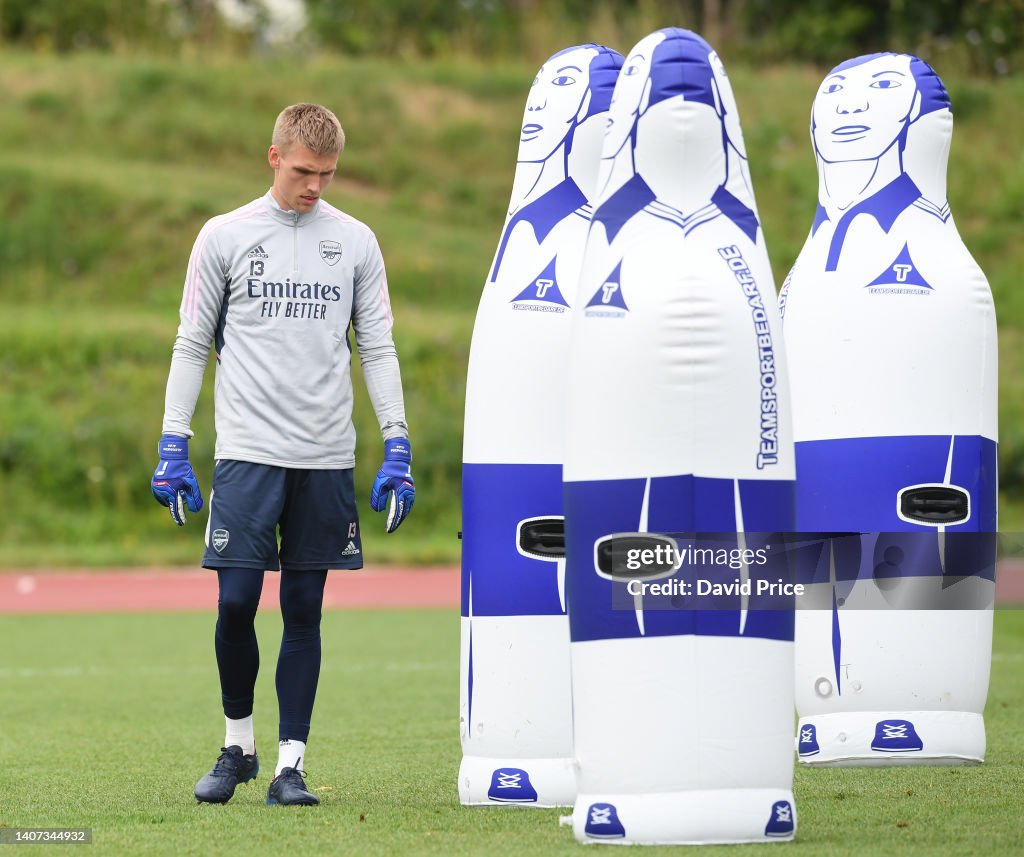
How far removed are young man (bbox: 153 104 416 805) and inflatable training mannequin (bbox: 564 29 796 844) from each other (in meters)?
1.27

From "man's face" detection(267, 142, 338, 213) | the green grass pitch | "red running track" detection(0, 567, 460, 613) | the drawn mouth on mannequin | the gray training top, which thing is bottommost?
"red running track" detection(0, 567, 460, 613)

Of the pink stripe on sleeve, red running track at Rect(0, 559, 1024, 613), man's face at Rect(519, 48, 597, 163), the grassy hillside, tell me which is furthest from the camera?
the grassy hillside

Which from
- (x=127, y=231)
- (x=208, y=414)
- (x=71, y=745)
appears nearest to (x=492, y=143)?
(x=127, y=231)

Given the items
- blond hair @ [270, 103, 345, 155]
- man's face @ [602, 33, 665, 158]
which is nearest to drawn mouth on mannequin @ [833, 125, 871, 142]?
man's face @ [602, 33, 665, 158]

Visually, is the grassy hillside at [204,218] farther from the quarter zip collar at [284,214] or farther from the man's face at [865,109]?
the quarter zip collar at [284,214]

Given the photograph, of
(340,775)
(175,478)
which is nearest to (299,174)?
(175,478)

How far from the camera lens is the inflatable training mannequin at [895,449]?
6906 millimetres

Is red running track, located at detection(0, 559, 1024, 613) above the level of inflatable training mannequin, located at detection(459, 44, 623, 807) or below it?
below

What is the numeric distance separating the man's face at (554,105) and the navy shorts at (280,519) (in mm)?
1352

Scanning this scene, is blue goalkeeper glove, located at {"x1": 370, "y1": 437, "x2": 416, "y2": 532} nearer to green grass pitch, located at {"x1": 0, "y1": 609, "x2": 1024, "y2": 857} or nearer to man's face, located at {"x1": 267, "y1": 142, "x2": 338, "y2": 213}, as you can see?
man's face, located at {"x1": 267, "y1": 142, "x2": 338, "y2": 213}

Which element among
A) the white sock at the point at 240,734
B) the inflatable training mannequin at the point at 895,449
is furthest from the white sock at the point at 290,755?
the inflatable training mannequin at the point at 895,449

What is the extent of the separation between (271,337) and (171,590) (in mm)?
11216

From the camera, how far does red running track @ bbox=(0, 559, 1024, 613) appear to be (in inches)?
623

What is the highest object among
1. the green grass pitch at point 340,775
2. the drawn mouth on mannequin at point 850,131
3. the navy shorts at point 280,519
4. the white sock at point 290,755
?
the drawn mouth on mannequin at point 850,131
